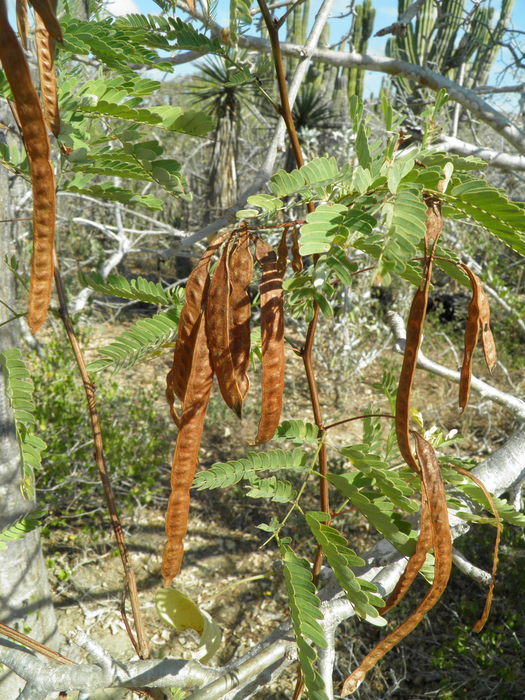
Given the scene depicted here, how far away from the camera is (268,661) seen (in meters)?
0.95

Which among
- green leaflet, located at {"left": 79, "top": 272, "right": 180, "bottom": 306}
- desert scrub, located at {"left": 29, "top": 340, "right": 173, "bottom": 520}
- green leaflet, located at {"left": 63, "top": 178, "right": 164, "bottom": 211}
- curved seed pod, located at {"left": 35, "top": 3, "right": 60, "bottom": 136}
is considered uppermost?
curved seed pod, located at {"left": 35, "top": 3, "right": 60, "bottom": 136}

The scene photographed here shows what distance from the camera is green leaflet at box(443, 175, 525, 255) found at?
0.70 m

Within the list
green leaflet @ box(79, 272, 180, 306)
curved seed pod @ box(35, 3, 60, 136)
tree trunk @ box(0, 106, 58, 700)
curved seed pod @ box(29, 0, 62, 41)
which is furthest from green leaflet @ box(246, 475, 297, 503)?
tree trunk @ box(0, 106, 58, 700)

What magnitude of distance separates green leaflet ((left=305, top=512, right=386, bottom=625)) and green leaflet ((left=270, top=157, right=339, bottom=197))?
525mm

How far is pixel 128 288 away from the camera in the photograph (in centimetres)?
102

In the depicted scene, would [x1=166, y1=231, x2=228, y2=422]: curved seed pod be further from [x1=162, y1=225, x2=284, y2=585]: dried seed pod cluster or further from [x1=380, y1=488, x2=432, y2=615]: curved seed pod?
[x1=380, y1=488, x2=432, y2=615]: curved seed pod

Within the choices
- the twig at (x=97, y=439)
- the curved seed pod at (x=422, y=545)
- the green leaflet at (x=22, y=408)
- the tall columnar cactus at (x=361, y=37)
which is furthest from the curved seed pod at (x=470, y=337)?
the tall columnar cactus at (x=361, y=37)

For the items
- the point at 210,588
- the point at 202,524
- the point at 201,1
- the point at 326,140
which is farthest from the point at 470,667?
the point at 326,140

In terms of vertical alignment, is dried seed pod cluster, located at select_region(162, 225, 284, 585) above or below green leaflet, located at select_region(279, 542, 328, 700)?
above

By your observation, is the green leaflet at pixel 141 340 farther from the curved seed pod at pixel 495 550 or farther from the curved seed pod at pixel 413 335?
the curved seed pod at pixel 495 550

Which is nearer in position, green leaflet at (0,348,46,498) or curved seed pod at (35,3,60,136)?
curved seed pod at (35,3,60,136)

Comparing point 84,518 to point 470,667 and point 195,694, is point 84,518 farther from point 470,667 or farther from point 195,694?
point 195,694

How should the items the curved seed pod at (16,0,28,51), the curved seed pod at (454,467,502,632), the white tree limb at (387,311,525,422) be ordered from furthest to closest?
1. the white tree limb at (387,311,525,422)
2. the curved seed pod at (454,467,502,632)
3. the curved seed pod at (16,0,28,51)

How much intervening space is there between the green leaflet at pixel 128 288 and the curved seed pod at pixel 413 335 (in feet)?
1.64
